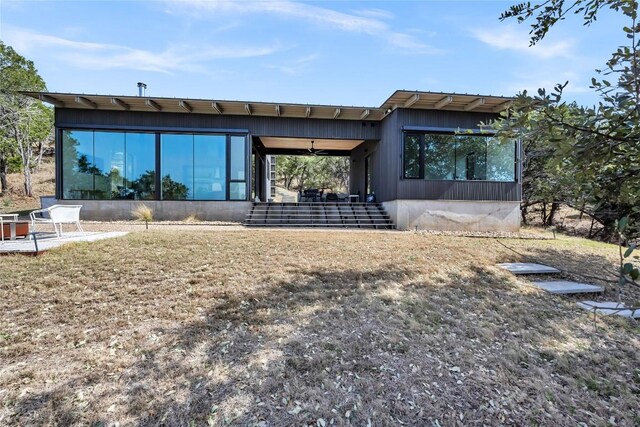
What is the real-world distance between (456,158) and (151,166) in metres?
10.3

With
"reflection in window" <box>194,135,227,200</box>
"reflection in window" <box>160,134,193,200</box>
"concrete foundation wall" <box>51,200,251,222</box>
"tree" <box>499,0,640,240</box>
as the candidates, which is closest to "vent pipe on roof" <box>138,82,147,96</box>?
"reflection in window" <box>160,134,193,200</box>

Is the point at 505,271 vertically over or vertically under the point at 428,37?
under

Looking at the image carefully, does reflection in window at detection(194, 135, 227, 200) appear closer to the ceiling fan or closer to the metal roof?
the metal roof

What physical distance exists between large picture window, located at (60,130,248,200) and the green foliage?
2042cm

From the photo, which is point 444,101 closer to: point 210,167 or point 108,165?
point 210,167

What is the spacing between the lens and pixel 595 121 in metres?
1.93

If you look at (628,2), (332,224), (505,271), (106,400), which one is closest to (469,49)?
(505,271)

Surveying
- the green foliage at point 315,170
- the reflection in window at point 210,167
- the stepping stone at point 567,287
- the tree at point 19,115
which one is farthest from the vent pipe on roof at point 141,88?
the green foliage at point 315,170

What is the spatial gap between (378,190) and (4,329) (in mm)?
10632

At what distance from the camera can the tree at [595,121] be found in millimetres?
1857

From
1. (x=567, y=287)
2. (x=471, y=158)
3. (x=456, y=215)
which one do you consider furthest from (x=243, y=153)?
(x=567, y=287)

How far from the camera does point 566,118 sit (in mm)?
2084

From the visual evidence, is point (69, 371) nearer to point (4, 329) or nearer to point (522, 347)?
point (4, 329)

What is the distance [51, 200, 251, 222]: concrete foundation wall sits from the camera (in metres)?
10.7
